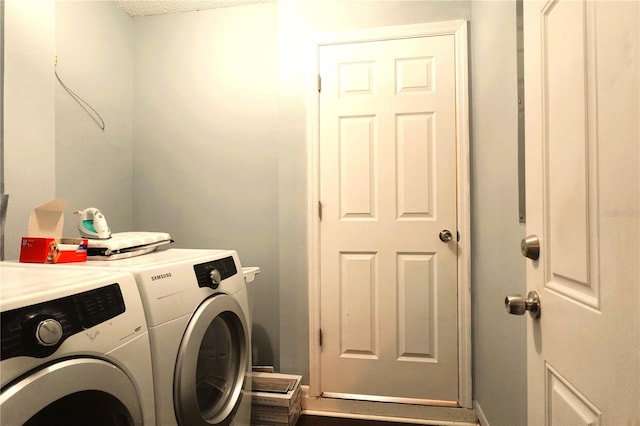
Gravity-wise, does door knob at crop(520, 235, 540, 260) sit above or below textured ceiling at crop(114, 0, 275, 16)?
below

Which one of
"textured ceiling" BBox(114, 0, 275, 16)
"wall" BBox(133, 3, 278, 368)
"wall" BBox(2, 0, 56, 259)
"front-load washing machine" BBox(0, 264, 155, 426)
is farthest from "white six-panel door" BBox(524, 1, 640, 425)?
"textured ceiling" BBox(114, 0, 275, 16)

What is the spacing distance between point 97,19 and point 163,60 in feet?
1.29

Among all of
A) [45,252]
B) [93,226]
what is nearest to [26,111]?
[93,226]

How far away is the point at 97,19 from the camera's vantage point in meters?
1.86

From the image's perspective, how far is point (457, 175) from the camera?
166 centimetres

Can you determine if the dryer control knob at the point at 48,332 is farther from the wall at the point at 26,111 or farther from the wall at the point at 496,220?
the wall at the point at 496,220

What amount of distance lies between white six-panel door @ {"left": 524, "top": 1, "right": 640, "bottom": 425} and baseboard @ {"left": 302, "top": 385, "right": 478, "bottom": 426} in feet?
3.68

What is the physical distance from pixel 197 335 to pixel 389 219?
1.16 meters

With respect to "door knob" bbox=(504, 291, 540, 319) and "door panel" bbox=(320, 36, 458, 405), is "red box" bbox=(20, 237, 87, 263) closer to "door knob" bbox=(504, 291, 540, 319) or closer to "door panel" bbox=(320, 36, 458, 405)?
"door panel" bbox=(320, 36, 458, 405)

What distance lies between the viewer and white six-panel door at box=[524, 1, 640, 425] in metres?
0.40

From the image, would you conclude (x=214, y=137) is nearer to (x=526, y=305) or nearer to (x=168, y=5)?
(x=168, y=5)

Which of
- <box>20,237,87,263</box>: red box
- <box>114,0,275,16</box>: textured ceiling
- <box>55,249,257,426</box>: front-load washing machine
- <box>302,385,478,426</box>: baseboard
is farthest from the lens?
<box>114,0,275,16</box>: textured ceiling

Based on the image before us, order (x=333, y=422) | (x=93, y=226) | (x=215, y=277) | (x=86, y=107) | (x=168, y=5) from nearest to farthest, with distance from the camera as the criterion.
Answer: (x=215, y=277) < (x=93, y=226) < (x=333, y=422) < (x=86, y=107) < (x=168, y=5)

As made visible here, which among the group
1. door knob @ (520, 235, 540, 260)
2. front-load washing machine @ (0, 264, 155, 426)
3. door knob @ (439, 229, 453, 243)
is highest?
door knob @ (520, 235, 540, 260)
